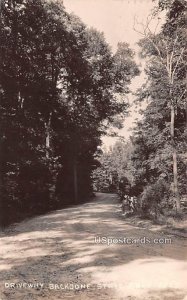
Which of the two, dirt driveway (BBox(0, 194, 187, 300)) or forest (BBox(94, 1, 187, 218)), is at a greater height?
forest (BBox(94, 1, 187, 218))

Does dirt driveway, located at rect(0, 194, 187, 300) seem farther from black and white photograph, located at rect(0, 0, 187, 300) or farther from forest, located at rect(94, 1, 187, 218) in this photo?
forest, located at rect(94, 1, 187, 218)

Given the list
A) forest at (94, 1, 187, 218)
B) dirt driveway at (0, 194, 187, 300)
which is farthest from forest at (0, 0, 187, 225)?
dirt driveway at (0, 194, 187, 300)

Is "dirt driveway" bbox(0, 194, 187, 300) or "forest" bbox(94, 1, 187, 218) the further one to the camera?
"forest" bbox(94, 1, 187, 218)

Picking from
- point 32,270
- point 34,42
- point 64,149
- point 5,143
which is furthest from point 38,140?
point 32,270

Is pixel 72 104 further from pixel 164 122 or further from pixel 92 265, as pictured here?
pixel 92 265

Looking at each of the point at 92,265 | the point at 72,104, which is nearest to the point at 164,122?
the point at 72,104

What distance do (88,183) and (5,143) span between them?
82.9ft

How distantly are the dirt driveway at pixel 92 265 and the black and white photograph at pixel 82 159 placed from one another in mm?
28

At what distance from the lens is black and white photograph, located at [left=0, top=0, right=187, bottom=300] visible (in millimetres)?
9352

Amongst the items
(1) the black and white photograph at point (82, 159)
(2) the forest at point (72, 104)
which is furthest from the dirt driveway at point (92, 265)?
(2) the forest at point (72, 104)

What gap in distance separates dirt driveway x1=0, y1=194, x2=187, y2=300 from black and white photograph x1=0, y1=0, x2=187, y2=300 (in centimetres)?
3

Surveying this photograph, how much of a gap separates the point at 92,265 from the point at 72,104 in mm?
27024

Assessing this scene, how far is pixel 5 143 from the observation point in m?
20.9

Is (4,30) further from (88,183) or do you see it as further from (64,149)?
(88,183)
